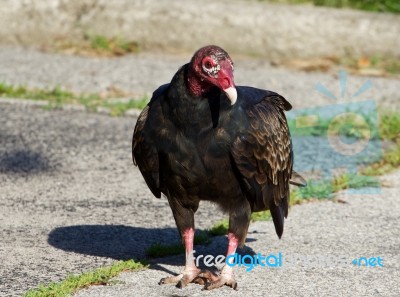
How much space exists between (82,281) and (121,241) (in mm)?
904

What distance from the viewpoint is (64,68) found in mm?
9750

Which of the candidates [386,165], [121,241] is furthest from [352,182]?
[121,241]

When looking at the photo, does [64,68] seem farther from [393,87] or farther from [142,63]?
[393,87]

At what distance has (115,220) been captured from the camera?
20.8ft

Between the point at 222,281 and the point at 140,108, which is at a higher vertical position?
the point at 222,281

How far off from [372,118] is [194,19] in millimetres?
2511

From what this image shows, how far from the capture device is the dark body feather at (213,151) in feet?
16.8

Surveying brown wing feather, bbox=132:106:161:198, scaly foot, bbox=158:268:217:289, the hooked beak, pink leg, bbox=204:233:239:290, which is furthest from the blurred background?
the hooked beak

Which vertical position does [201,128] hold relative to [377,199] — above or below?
above

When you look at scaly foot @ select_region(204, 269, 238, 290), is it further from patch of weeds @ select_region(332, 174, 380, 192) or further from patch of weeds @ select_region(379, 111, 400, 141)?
patch of weeds @ select_region(379, 111, 400, 141)

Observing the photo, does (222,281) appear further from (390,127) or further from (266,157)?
(390,127)

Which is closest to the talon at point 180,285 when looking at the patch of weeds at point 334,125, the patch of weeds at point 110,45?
Answer: the patch of weeds at point 334,125

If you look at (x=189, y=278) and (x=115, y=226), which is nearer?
(x=189, y=278)

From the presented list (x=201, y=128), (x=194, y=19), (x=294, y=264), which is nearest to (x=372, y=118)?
(x=194, y=19)
